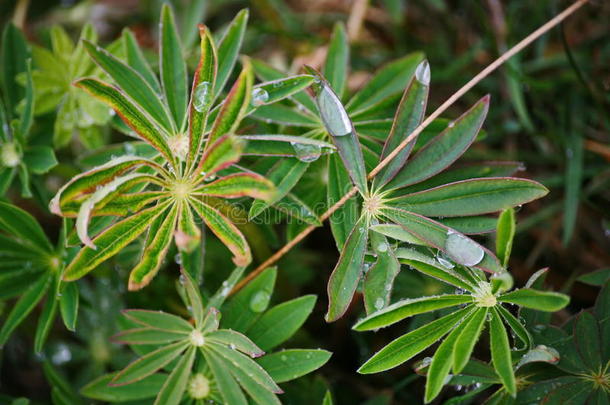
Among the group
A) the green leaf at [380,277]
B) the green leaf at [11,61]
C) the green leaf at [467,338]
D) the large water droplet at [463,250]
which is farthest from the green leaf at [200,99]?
the green leaf at [11,61]

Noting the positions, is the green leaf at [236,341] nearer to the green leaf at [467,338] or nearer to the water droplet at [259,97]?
the green leaf at [467,338]

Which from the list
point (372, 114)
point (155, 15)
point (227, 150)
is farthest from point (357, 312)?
point (155, 15)

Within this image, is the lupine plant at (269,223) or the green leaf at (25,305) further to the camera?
the green leaf at (25,305)

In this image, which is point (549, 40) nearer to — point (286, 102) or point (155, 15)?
point (286, 102)

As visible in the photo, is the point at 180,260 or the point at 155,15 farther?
the point at 155,15

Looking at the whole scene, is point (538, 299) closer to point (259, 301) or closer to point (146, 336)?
point (259, 301)
